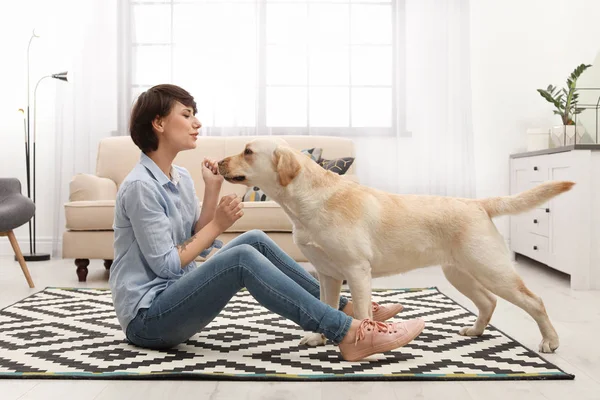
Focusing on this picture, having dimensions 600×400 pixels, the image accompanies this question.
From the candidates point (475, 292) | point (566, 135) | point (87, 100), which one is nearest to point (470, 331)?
point (475, 292)

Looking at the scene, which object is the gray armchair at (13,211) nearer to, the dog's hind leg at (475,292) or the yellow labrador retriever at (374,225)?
the yellow labrador retriever at (374,225)

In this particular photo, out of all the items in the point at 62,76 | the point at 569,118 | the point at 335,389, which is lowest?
the point at 335,389

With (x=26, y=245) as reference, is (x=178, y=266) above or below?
above

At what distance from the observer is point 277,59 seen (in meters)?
5.47

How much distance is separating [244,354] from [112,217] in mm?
2096

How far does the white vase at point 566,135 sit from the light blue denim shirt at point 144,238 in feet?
11.1

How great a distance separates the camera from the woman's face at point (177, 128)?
2.20 meters

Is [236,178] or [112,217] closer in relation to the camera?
[236,178]

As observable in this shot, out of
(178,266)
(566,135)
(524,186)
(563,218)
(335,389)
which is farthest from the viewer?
(524,186)

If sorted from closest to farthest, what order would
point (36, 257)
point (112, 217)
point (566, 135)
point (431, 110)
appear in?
point (112, 217)
point (566, 135)
point (36, 257)
point (431, 110)

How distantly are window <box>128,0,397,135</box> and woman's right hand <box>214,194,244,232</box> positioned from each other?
335 cm

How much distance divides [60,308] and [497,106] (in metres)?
3.97

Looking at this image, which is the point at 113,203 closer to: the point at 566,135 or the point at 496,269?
the point at 496,269

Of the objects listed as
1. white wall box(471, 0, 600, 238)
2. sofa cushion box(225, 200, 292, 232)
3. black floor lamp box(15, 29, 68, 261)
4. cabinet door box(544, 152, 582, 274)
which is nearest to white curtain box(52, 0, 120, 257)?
black floor lamp box(15, 29, 68, 261)
